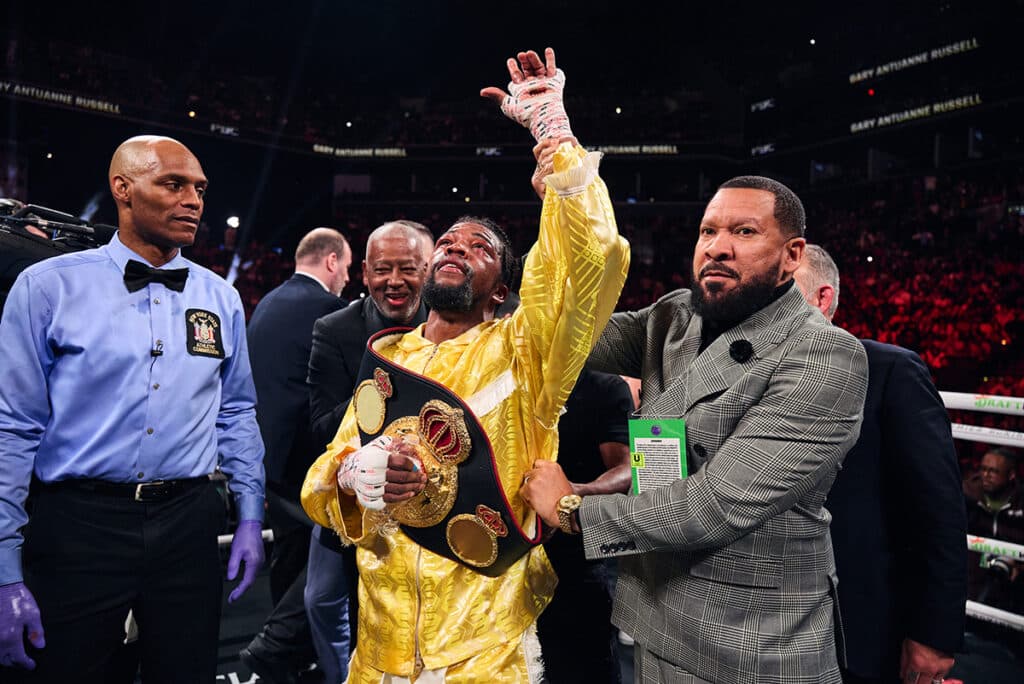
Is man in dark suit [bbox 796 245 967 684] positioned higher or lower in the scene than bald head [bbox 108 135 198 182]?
lower

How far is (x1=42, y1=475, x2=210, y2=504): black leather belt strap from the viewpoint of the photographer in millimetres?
1579

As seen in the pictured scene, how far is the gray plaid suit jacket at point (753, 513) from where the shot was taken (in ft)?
4.05

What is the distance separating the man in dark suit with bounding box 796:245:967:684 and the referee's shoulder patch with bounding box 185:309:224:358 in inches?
59.2

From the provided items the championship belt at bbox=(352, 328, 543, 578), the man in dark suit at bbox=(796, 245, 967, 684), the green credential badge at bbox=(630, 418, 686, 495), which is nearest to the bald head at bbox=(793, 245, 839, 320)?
the man in dark suit at bbox=(796, 245, 967, 684)

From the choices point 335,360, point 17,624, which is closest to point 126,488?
point 17,624

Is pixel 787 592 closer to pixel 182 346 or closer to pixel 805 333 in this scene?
pixel 805 333

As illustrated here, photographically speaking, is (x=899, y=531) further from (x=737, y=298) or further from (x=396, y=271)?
(x=396, y=271)

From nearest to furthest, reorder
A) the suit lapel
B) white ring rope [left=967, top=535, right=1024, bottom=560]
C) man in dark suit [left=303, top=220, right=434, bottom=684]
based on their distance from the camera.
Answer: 1. the suit lapel
2. man in dark suit [left=303, top=220, right=434, bottom=684]
3. white ring rope [left=967, top=535, right=1024, bottom=560]

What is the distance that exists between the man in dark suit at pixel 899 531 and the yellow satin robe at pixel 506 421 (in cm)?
67

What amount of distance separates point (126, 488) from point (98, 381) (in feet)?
0.81

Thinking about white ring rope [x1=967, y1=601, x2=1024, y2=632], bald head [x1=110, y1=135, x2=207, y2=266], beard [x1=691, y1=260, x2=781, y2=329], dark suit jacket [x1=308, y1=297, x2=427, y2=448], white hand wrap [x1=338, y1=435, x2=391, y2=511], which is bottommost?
white ring rope [x1=967, y1=601, x2=1024, y2=632]

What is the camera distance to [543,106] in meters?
1.28

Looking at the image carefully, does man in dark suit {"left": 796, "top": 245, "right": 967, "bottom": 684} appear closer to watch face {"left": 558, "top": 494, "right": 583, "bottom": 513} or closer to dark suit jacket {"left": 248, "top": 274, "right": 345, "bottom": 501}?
watch face {"left": 558, "top": 494, "right": 583, "bottom": 513}

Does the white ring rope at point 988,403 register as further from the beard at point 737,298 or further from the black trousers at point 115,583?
the black trousers at point 115,583
